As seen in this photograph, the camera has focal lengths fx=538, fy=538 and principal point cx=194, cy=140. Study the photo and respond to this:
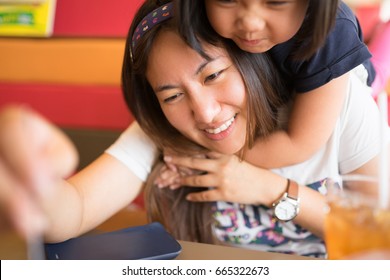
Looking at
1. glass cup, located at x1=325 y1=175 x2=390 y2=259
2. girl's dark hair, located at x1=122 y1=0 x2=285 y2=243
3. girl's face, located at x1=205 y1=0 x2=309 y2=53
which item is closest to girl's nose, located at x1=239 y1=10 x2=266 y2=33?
girl's face, located at x1=205 y1=0 x2=309 y2=53

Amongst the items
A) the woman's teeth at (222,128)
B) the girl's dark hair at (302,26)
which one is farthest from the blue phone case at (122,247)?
the girl's dark hair at (302,26)

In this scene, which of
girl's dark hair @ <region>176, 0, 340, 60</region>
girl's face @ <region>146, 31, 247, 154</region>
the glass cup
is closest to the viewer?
the glass cup

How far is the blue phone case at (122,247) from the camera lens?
70 cm

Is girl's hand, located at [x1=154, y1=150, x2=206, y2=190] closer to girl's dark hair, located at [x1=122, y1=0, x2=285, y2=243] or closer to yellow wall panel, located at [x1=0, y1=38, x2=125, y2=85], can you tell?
girl's dark hair, located at [x1=122, y1=0, x2=285, y2=243]

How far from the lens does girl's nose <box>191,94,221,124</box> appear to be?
79 cm

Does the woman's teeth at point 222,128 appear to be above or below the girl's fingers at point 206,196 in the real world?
above

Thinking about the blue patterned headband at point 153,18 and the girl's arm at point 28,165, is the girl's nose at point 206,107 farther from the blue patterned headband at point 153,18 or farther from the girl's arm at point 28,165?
the girl's arm at point 28,165

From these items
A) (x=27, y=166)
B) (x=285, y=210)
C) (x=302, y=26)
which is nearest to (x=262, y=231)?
(x=285, y=210)

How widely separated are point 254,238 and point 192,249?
Result: 0.26m

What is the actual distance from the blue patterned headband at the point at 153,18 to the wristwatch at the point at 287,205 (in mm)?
356

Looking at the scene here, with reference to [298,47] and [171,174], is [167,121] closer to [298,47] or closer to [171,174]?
[171,174]

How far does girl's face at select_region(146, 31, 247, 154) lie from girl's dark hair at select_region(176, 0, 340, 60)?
1.1 inches

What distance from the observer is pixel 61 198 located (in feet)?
2.58

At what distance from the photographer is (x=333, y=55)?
2.62ft
